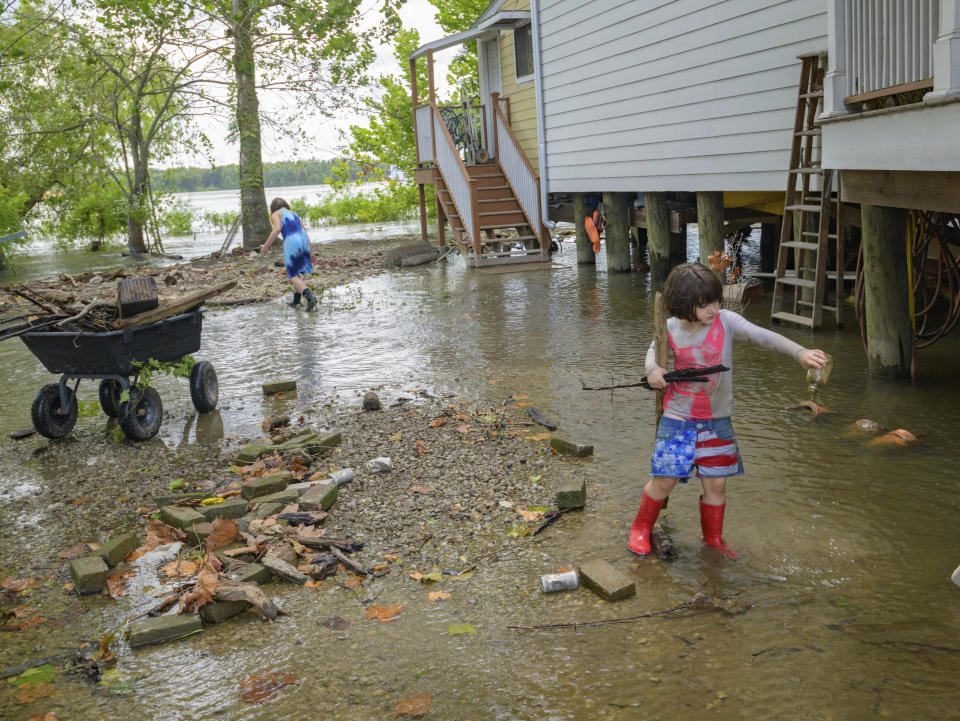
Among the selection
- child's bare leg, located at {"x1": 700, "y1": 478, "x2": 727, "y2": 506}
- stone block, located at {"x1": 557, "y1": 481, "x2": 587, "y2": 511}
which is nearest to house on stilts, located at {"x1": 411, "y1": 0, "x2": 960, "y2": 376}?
child's bare leg, located at {"x1": 700, "y1": 478, "x2": 727, "y2": 506}

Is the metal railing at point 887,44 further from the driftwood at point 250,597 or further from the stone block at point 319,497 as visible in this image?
the driftwood at point 250,597

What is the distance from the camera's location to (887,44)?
6.49 meters

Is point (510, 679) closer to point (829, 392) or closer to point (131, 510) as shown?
point (131, 510)

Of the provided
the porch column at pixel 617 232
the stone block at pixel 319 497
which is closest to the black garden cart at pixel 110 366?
the stone block at pixel 319 497

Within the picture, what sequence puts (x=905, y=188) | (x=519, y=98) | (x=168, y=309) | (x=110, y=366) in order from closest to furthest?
(x=905, y=188) → (x=110, y=366) → (x=168, y=309) → (x=519, y=98)

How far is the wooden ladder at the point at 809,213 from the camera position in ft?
29.1

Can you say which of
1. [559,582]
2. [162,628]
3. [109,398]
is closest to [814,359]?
[559,582]

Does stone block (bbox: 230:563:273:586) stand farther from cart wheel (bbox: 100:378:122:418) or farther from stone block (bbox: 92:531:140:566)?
cart wheel (bbox: 100:378:122:418)

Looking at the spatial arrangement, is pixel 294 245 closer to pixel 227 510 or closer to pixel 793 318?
pixel 793 318

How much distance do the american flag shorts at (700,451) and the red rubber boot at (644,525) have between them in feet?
0.66

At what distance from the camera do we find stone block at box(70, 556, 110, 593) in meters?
4.43

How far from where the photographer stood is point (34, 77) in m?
25.8

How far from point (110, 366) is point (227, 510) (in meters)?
2.47

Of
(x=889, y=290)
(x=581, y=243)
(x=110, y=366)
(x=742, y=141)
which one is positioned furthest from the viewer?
(x=581, y=243)
